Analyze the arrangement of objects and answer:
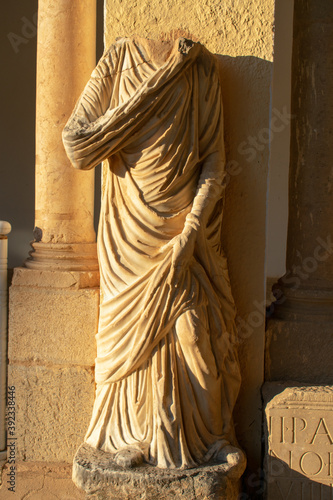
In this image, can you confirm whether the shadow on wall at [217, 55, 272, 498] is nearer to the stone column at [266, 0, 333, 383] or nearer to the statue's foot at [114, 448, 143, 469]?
the stone column at [266, 0, 333, 383]

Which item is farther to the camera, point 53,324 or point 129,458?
point 53,324

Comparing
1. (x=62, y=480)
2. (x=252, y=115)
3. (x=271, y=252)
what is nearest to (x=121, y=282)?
(x=252, y=115)

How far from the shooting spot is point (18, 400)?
11.3 feet

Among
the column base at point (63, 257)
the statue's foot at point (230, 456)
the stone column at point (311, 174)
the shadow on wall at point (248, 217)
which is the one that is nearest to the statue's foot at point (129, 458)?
the statue's foot at point (230, 456)

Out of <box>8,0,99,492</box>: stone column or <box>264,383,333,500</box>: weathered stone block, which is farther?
<box>8,0,99,492</box>: stone column

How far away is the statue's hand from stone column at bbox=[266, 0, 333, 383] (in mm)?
827

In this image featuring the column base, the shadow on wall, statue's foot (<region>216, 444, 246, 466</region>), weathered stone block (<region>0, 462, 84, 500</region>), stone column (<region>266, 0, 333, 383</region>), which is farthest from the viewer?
the column base

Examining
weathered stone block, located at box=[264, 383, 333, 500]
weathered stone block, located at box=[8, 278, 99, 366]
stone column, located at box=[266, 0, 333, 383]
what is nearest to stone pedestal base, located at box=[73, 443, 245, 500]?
weathered stone block, located at box=[264, 383, 333, 500]

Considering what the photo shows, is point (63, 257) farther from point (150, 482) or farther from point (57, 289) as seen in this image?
point (150, 482)

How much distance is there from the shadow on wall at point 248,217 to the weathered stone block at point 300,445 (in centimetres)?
19

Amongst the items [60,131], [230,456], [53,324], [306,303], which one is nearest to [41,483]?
[53,324]

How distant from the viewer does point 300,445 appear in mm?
2900

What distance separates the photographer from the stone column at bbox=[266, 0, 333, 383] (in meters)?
3.36

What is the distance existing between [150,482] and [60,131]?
Result: 86.3 inches
